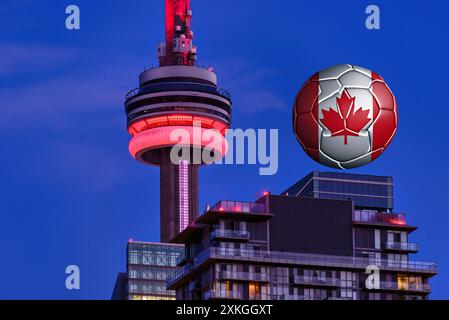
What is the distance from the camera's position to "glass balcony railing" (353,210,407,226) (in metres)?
193

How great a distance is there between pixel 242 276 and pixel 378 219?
2151 centimetres

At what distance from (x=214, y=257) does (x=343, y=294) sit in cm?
1724

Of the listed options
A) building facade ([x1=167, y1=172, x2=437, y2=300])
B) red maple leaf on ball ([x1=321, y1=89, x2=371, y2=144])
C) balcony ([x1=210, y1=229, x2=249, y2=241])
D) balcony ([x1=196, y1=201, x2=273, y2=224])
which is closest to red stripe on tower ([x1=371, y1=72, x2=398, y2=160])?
red maple leaf on ball ([x1=321, y1=89, x2=371, y2=144])

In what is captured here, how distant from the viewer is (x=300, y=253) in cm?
18862

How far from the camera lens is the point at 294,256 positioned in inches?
7402

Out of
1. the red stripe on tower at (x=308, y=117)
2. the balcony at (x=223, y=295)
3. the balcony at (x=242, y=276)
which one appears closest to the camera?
the red stripe on tower at (x=308, y=117)

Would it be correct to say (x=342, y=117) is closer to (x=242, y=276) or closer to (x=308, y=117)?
(x=308, y=117)

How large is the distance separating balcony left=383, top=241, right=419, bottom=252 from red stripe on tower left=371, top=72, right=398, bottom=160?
141 m

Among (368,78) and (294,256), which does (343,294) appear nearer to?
(294,256)

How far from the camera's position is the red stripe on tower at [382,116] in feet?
164

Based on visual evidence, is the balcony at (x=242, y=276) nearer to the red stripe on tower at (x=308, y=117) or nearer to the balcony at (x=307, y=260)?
the balcony at (x=307, y=260)

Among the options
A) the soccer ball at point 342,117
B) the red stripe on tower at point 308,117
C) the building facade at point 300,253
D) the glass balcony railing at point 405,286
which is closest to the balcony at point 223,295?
the building facade at point 300,253

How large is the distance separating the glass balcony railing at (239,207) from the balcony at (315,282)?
964cm
